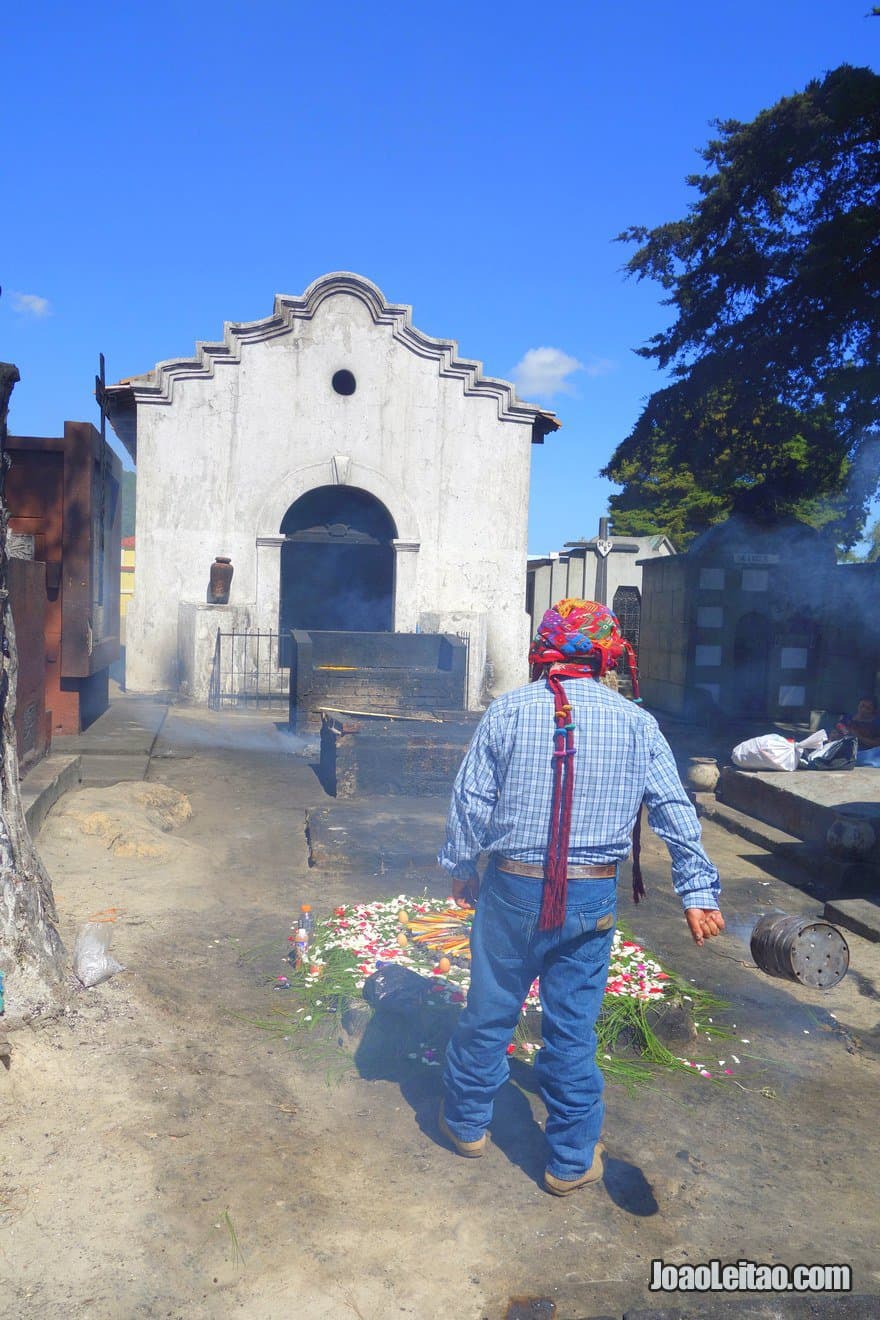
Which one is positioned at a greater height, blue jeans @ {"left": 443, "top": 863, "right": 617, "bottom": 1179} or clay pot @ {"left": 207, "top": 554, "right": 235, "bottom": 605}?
clay pot @ {"left": 207, "top": 554, "right": 235, "bottom": 605}

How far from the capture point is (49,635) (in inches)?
393

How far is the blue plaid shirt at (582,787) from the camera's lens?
3.24 meters

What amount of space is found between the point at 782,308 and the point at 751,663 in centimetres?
565

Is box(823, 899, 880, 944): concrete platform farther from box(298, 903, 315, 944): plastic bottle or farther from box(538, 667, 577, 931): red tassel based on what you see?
box(538, 667, 577, 931): red tassel

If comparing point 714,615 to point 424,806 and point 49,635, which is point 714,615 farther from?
point 49,635

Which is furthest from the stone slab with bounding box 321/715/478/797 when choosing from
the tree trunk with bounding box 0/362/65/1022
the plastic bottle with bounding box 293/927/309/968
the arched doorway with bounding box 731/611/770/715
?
the arched doorway with bounding box 731/611/770/715

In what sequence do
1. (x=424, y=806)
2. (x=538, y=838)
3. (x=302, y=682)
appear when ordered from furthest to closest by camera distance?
(x=302, y=682) → (x=424, y=806) → (x=538, y=838)

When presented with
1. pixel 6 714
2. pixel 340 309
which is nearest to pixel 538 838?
pixel 6 714

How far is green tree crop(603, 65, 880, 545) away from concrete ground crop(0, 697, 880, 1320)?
985 centimetres

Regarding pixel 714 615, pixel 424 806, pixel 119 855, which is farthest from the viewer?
pixel 714 615

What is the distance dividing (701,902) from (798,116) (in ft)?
43.1

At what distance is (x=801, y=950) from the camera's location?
5.11 m

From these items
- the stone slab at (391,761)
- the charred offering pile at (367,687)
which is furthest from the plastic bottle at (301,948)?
the charred offering pile at (367,687)

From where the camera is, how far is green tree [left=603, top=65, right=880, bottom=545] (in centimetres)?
1245
